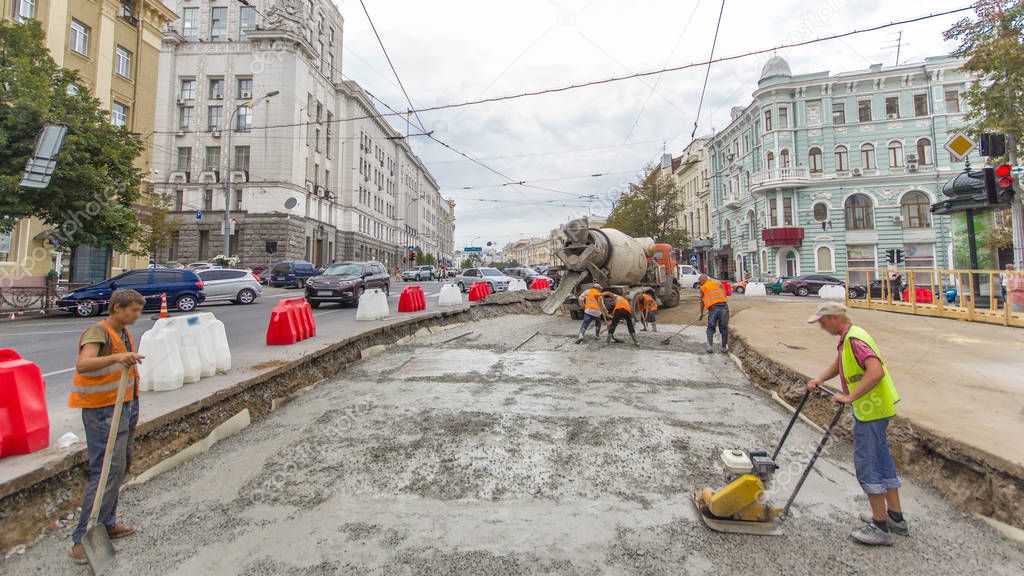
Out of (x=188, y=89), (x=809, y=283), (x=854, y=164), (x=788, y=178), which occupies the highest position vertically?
(x=188, y=89)

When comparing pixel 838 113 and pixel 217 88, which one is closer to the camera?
pixel 838 113

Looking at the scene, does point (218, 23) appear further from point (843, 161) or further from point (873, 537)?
point (873, 537)

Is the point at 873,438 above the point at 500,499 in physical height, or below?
above

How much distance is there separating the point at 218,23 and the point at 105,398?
164 feet

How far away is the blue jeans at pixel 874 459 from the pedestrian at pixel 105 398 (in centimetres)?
446

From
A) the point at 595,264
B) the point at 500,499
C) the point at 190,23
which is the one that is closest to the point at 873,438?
the point at 500,499

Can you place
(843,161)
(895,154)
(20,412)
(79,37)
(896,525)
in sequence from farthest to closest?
(843,161) < (895,154) < (79,37) < (20,412) < (896,525)

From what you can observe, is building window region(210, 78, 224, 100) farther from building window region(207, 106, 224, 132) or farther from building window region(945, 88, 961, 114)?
building window region(945, 88, 961, 114)

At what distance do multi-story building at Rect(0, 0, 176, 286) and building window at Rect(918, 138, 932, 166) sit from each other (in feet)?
146

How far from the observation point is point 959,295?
41.6 feet

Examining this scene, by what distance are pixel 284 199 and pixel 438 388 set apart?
36.8 metres

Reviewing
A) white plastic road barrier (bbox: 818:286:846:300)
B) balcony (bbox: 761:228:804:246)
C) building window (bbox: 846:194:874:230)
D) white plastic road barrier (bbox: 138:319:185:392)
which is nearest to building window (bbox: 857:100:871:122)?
building window (bbox: 846:194:874:230)

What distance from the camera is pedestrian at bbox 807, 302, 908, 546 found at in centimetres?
282

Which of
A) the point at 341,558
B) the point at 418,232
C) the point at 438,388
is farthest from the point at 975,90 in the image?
the point at 418,232
